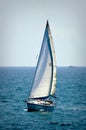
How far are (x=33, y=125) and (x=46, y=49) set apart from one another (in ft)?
47.9

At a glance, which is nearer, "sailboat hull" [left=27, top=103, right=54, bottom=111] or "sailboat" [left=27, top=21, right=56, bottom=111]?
"sailboat hull" [left=27, top=103, right=54, bottom=111]

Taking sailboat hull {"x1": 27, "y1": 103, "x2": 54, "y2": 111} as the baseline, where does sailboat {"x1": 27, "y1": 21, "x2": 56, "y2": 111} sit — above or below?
above

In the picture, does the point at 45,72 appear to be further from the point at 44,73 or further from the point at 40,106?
the point at 40,106

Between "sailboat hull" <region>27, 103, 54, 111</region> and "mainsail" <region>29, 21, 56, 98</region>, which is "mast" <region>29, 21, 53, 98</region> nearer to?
"mainsail" <region>29, 21, 56, 98</region>

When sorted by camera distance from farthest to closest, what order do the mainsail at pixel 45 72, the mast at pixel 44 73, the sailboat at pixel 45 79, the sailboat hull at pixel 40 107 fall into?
1. the mast at pixel 44 73
2. the mainsail at pixel 45 72
3. the sailboat at pixel 45 79
4. the sailboat hull at pixel 40 107

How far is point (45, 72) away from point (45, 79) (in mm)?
1294

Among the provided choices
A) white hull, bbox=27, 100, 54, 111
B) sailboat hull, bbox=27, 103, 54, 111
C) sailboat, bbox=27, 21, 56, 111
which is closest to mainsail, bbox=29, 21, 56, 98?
sailboat, bbox=27, 21, 56, 111

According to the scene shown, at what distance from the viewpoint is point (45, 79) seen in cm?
8450

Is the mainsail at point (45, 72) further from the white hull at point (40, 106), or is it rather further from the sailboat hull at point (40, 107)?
the sailboat hull at point (40, 107)

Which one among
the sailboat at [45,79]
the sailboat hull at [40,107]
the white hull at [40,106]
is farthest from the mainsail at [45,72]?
the sailboat hull at [40,107]

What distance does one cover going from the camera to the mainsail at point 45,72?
3228 inches

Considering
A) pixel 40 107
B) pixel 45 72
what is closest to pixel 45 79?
pixel 45 72

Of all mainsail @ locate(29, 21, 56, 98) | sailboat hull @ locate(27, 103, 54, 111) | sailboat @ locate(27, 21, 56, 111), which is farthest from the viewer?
mainsail @ locate(29, 21, 56, 98)

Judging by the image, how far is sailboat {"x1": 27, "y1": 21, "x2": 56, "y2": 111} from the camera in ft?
267
